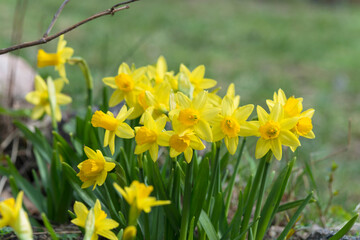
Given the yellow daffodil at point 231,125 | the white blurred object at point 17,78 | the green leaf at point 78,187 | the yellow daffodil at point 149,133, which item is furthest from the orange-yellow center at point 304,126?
the white blurred object at point 17,78

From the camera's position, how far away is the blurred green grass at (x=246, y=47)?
14.1ft

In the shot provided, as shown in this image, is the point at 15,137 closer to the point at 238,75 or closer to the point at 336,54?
the point at 238,75

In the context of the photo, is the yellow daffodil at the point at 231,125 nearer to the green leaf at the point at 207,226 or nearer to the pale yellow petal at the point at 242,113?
the pale yellow petal at the point at 242,113

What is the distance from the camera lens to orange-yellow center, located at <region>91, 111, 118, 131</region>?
45.9 inches

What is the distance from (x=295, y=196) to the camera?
2.05 m

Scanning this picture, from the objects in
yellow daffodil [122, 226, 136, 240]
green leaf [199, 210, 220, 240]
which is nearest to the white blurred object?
green leaf [199, 210, 220, 240]

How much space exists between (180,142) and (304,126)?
1.14 ft

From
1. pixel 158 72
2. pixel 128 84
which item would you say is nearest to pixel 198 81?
A: pixel 158 72

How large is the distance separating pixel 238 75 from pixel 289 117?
13.2 ft

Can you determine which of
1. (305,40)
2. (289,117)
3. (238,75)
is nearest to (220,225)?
(289,117)

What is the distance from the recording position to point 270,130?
114 cm

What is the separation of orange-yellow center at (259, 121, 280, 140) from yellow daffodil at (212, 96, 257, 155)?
3cm

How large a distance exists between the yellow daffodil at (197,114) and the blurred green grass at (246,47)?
5.80 feet

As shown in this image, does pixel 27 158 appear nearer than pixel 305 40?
Yes
